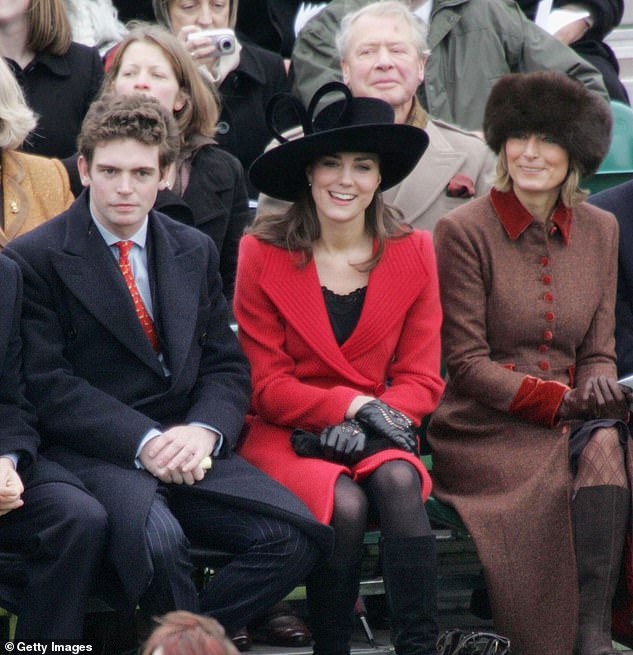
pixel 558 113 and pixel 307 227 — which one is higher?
pixel 558 113

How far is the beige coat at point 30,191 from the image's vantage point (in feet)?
16.6

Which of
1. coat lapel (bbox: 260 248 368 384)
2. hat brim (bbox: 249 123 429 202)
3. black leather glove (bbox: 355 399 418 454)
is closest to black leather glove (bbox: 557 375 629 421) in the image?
black leather glove (bbox: 355 399 418 454)

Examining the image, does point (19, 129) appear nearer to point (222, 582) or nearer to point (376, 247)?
point (376, 247)

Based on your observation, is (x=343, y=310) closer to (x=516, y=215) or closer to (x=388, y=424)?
(x=388, y=424)

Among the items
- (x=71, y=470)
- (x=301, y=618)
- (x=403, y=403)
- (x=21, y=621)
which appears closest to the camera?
(x=21, y=621)

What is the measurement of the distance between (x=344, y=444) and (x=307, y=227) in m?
0.82

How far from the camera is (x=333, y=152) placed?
5062 mm

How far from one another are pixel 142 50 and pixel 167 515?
2030 mm

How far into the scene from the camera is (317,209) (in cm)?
516

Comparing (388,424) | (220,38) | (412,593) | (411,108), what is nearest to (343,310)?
(388,424)

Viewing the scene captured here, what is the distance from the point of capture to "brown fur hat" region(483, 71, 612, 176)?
529cm

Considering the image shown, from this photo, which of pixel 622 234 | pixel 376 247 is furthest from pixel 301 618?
pixel 622 234

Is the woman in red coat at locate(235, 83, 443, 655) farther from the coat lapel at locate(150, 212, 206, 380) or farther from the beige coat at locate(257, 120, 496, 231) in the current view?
the beige coat at locate(257, 120, 496, 231)

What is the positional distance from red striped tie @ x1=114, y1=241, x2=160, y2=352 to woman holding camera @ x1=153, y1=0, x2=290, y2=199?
1.70m
